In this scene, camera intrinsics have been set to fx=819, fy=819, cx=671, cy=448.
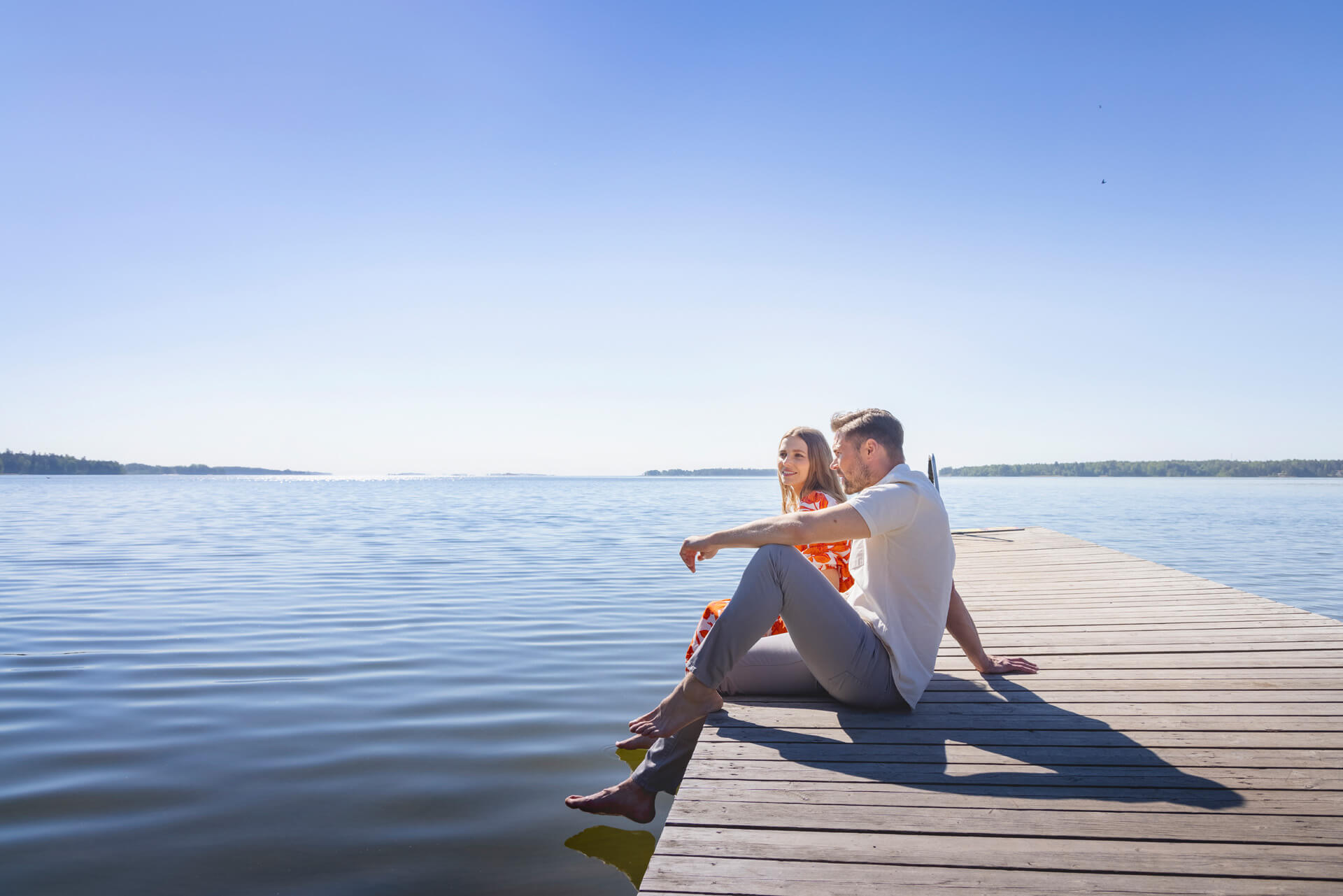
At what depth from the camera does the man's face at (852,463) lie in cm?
373

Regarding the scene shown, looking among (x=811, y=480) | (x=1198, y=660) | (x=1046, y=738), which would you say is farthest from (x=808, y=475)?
(x=1198, y=660)

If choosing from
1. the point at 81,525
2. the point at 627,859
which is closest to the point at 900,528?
the point at 627,859

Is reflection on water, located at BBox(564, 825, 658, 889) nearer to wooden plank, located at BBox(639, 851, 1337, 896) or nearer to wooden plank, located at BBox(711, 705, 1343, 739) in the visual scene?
wooden plank, located at BBox(711, 705, 1343, 739)

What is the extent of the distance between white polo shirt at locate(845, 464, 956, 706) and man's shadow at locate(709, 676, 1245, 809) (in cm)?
27

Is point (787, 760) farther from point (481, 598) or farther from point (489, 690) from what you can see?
point (481, 598)

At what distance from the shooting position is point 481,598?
32.9ft

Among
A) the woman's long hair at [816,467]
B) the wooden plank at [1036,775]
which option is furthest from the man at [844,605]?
the woman's long hair at [816,467]

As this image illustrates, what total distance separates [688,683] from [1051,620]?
4.08 m

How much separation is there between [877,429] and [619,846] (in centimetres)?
224

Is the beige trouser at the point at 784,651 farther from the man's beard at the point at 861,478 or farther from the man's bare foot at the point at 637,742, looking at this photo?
the man's beard at the point at 861,478

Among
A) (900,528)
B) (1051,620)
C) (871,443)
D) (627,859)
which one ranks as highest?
(871,443)

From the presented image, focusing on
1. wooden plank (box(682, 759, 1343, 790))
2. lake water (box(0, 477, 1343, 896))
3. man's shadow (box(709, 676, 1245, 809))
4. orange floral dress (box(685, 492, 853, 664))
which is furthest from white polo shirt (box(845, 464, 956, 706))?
lake water (box(0, 477, 1343, 896))

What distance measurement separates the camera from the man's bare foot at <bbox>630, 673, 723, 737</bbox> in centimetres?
340

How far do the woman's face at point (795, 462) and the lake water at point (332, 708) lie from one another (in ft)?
6.35
